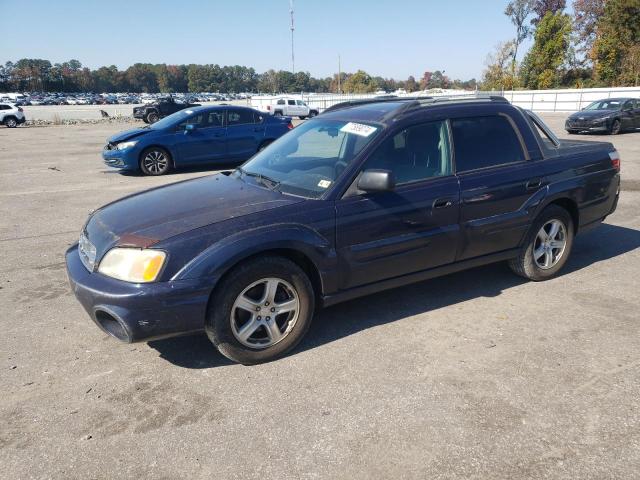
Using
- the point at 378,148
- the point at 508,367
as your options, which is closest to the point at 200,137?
the point at 378,148

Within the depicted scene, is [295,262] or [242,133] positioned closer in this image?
[295,262]

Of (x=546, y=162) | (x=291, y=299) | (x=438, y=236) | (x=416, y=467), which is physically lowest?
(x=416, y=467)

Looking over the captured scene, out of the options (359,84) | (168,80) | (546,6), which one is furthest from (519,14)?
(168,80)

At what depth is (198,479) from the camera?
2.47 m

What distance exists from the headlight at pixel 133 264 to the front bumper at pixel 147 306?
0.04 meters

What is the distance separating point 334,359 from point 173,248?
4.32 ft

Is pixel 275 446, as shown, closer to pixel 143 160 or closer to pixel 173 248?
pixel 173 248

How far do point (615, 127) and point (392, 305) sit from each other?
62.8 feet

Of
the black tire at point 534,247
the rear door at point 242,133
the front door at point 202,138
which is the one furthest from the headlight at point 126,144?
the black tire at point 534,247

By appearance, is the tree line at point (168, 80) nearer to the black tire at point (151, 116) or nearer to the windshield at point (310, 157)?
the black tire at point (151, 116)

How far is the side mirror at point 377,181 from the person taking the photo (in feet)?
11.7

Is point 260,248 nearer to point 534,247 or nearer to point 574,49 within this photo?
point 534,247

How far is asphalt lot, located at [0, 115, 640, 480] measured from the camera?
2.58 meters

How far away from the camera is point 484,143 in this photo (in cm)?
444
